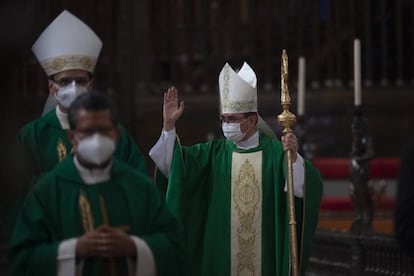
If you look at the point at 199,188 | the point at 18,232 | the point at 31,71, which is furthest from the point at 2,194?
the point at 31,71

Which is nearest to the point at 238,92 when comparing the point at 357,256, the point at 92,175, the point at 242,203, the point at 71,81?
the point at 242,203

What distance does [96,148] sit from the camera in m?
4.31

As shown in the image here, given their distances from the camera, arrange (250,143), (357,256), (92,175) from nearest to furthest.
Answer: (92,175), (250,143), (357,256)

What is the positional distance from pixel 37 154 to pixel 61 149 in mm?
104

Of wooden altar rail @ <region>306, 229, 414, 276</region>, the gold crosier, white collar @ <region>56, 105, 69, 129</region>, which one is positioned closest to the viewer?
white collar @ <region>56, 105, 69, 129</region>

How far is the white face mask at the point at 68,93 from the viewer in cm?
533

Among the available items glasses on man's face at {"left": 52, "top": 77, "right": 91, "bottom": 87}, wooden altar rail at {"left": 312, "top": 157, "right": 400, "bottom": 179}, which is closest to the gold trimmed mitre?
glasses on man's face at {"left": 52, "top": 77, "right": 91, "bottom": 87}

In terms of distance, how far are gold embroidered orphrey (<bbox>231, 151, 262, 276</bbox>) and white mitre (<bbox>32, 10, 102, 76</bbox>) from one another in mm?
1343

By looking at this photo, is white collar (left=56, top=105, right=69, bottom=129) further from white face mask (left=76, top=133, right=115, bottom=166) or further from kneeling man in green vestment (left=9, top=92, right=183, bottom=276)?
white face mask (left=76, top=133, right=115, bottom=166)

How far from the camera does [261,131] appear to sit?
22.7 feet

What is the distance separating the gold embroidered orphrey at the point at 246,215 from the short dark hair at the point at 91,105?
239 centimetres

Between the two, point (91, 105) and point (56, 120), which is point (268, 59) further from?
point (91, 105)

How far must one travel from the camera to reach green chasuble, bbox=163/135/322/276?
6730mm

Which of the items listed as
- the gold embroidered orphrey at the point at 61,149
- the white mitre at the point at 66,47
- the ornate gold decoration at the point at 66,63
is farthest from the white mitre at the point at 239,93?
the gold embroidered orphrey at the point at 61,149
